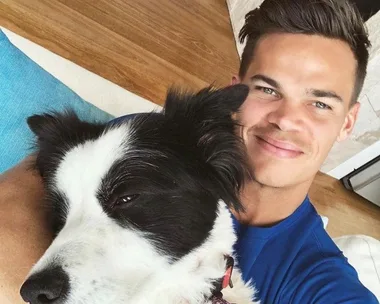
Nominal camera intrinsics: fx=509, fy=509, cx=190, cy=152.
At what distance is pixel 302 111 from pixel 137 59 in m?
1.73

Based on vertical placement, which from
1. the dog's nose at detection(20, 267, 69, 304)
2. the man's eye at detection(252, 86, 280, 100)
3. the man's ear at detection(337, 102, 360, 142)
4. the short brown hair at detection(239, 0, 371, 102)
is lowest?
the dog's nose at detection(20, 267, 69, 304)

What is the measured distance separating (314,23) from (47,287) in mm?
1312

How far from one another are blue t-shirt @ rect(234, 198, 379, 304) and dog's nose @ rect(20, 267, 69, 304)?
716 mm

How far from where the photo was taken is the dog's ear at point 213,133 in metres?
1.36

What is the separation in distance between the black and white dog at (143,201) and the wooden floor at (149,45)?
164 centimetres

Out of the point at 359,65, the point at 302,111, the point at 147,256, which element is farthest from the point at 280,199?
the point at 147,256

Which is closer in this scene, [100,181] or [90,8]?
[100,181]

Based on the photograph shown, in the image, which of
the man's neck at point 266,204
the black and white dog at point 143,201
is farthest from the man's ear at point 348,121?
the black and white dog at point 143,201

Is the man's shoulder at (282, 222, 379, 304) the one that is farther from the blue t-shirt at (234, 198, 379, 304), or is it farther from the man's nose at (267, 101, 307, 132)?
the man's nose at (267, 101, 307, 132)

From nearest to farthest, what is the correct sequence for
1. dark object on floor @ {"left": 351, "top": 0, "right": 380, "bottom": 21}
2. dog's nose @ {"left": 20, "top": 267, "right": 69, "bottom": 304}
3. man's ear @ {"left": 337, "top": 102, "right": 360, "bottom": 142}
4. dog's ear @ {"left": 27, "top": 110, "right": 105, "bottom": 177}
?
dog's nose @ {"left": 20, "top": 267, "right": 69, "bottom": 304} → dog's ear @ {"left": 27, "top": 110, "right": 105, "bottom": 177} → man's ear @ {"left": 337, "top": 102, "right": 360, "bottom": 142} → dark object on floor @ {"left": 351, "top": 0, "right": 380, "bottom": 21}

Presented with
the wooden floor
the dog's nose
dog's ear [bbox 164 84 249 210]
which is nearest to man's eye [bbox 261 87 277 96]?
dog's ear [bbox 164 84 249 210]

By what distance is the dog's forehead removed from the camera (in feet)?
4.17

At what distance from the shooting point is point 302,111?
5.70ft

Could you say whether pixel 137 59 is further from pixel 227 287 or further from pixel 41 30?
pixel 227 287
